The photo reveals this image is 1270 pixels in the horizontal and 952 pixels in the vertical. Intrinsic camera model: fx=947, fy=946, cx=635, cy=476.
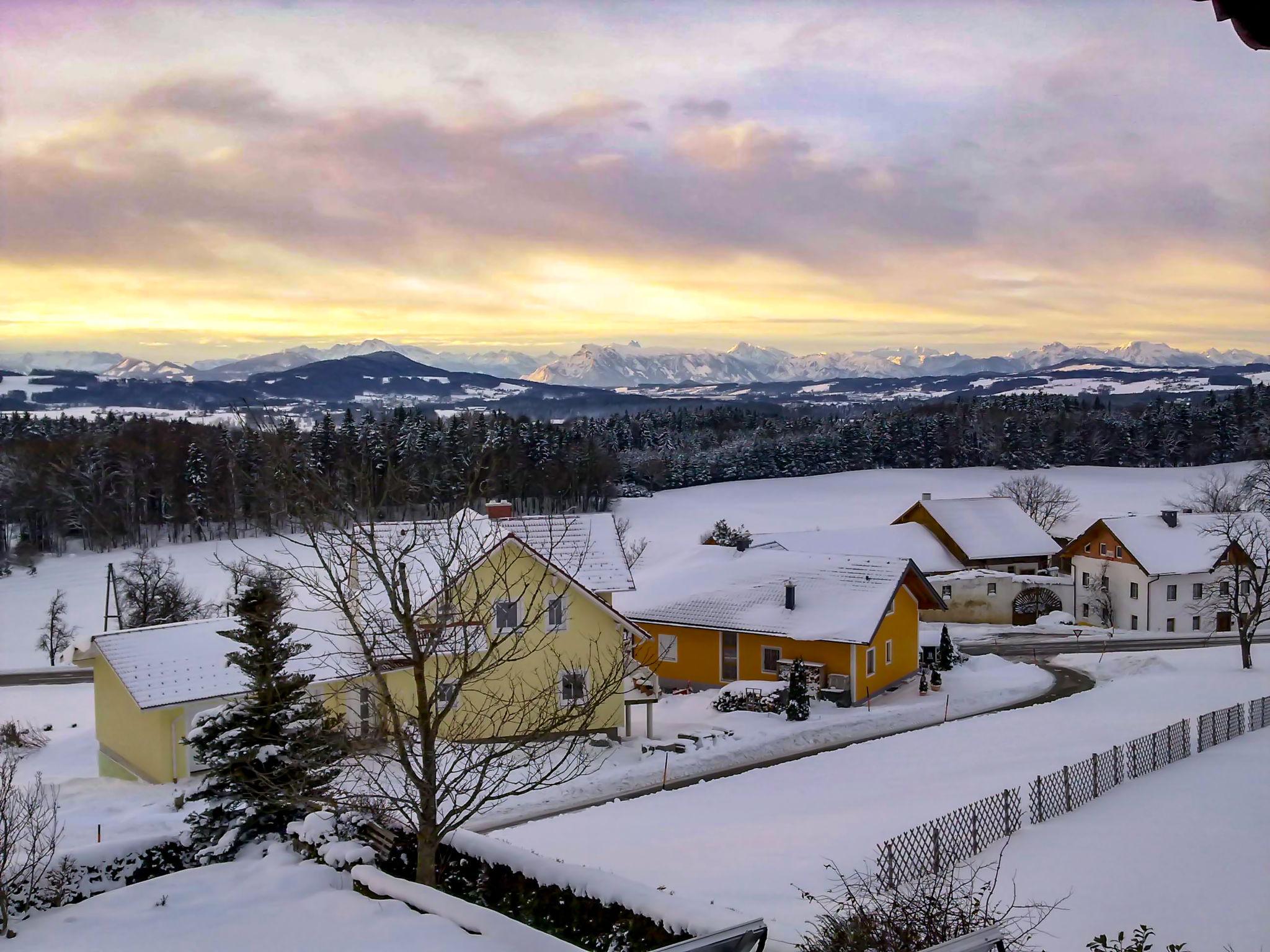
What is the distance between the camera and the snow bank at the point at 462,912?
871 centimetres

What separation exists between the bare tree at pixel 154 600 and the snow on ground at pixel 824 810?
32.8 meters

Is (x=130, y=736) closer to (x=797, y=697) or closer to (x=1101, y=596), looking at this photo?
(x=797, y=697)

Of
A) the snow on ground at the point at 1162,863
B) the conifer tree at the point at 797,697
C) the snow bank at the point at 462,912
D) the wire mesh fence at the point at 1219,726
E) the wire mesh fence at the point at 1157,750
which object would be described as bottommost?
the conifer tree at the point at 797,697

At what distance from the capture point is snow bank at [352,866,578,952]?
343 inches

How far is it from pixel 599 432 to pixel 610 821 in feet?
356

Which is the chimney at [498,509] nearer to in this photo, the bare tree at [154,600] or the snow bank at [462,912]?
the snow bank at [462,912]

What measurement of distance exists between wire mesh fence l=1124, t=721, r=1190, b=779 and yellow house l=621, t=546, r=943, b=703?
13.6 metres

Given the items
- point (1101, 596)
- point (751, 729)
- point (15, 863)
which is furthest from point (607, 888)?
point (1101, 596)

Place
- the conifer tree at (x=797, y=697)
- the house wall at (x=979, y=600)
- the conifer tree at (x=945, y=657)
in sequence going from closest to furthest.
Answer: the conifer tree at (x=797, y=697), the conifer tree at (x=945, y=657), the house wall at (x=979, y=600)

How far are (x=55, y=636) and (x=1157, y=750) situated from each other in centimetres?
5469

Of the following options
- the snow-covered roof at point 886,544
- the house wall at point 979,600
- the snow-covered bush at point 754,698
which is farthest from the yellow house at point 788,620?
the snow-covered roof at point 886,544

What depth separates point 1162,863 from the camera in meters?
11.4

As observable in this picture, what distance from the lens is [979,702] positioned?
32.4 m

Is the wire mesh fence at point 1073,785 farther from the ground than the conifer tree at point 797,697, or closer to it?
farther from the ground
